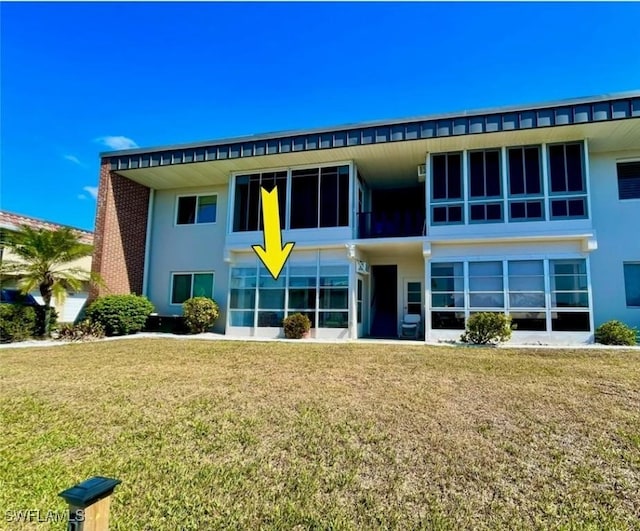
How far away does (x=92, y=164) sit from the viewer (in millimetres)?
14828

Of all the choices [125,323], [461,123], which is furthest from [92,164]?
[461,123]

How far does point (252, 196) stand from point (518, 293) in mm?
9535

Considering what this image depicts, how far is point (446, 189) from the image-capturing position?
12.3m

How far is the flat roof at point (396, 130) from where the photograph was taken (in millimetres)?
10086

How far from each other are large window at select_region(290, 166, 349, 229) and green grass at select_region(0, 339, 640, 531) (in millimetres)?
7450

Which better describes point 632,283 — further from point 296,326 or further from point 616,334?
point 296,326

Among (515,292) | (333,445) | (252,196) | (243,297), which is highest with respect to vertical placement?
(252,196)

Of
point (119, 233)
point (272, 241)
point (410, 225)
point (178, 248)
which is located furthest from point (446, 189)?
point (119, 233)

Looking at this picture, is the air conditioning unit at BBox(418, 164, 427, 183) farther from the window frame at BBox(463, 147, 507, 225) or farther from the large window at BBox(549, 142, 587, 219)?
the large window at BBox(549, 142, 587, 219)

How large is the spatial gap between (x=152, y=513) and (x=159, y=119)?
17817mm

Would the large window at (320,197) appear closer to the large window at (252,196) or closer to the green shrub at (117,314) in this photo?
the large window at (252,196)

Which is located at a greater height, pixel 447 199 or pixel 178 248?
pixel 447 199

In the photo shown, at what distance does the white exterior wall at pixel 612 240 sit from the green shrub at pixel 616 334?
50.7 inches

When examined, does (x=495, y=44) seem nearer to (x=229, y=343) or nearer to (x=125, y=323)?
(x=229, y=343)
